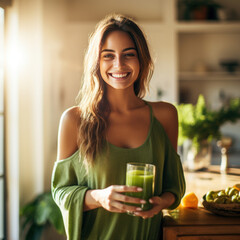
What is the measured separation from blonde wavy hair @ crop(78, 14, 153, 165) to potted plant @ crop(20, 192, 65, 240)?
6.41 feet

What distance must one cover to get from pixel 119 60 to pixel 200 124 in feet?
5.10

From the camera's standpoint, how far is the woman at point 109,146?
126 centimetres

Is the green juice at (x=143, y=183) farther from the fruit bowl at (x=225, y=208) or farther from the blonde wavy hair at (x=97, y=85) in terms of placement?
the fruit bowl at (x=225, y=208)

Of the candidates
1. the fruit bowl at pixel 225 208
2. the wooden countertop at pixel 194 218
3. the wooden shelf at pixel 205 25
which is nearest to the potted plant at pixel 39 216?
the wooden countertop at pixel 194 218

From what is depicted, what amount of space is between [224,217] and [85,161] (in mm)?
696

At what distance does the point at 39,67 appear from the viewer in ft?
11.1

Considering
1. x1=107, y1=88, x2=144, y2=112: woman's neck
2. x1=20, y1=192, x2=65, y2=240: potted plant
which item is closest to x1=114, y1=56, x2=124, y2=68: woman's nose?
x1=107, y1=88, x2=144, y2=112: woman's neck

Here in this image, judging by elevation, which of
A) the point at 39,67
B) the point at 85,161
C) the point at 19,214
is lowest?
the point at 19,214

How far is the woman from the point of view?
1264mm

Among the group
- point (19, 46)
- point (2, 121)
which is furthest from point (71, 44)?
point (2, 121)

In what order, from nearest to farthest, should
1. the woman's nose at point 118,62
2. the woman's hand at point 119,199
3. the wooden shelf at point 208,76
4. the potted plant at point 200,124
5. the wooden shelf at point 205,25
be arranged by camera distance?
the woman's hand at point 119,199, the woman's nose at point 118,62, the potted plant at point 200,124, the wooden shelf at point 205,25, the wooden shelf at point 208,76

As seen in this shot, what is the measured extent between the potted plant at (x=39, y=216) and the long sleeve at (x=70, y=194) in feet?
6.04

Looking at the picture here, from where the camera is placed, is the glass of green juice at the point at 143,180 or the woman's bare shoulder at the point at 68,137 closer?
the glass of green juice at the point at 143,180

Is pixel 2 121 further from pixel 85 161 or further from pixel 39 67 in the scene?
pixel 85 161
